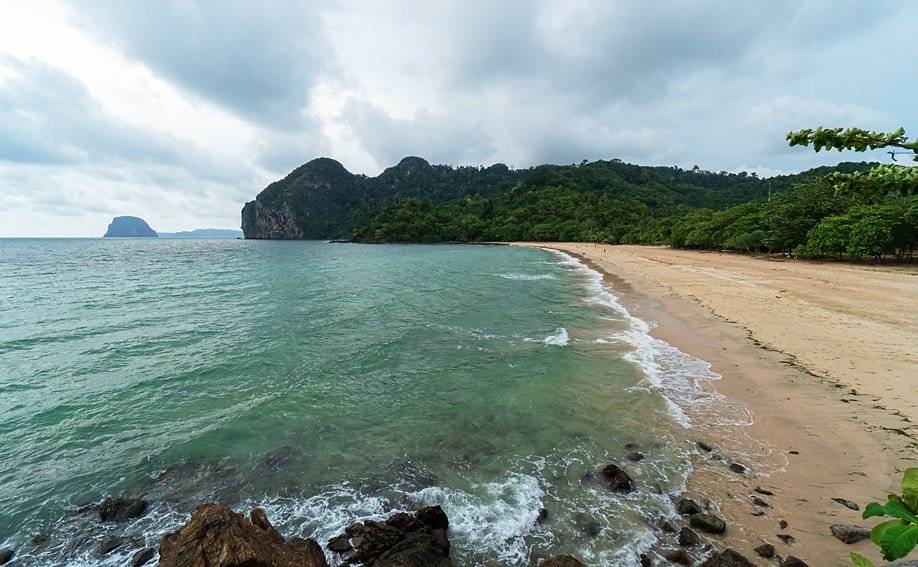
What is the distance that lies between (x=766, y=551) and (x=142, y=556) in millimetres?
10349

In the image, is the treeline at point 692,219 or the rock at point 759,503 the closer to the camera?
the rock at point 759,503

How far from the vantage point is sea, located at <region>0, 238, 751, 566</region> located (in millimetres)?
7746

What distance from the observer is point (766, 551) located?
652 cm

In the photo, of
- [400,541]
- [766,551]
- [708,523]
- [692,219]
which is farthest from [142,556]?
[692,219]

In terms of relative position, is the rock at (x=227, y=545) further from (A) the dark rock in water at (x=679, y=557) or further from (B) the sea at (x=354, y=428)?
(A) the dark rock in water at (x=679, y=557)

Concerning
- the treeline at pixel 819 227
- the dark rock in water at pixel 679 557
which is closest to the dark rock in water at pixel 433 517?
the dark rock in water at pixel 679 557

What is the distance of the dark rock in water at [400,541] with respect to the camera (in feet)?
21.5

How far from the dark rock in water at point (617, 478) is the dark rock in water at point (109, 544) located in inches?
368

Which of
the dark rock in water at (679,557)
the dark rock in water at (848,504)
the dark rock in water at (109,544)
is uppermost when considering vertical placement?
the dark rock in water at (848,504)

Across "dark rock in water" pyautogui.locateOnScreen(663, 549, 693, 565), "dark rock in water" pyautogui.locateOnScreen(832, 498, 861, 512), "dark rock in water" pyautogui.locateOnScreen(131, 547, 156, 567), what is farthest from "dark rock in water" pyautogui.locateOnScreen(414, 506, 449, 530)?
"dark rock in water" pyautogui.locateOnScreen(832, 498, 861, 512)

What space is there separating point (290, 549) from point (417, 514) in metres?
2.22

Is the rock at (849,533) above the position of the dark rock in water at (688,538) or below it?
above

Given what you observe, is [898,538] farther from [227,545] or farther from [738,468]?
[738,468]

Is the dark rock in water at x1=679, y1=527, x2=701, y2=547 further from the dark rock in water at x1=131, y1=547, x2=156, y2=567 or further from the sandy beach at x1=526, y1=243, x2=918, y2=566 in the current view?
the dark rock in water at x1=131, y1=547, x2=156, y2=567
